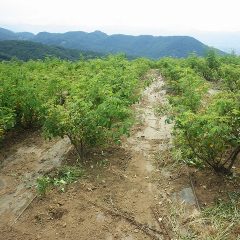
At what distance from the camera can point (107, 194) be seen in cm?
628

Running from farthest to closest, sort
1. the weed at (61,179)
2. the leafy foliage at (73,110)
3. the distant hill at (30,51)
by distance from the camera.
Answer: the distant hill at (30,51) → the leafy foliage at (73,110) → the weed at (61,179)

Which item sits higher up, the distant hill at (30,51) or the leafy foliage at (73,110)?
the leafy foliage at (73,110)

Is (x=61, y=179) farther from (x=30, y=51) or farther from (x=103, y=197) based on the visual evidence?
(x=30, y=51)

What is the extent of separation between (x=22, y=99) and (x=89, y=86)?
5.80 feet

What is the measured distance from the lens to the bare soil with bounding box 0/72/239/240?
5.35 metres

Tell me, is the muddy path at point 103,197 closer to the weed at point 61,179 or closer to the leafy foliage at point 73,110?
the weed at point 61,179

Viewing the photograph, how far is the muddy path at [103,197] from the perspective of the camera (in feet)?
17.5

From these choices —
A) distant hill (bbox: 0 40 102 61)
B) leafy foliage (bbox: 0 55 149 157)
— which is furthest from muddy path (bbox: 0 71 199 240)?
distant hill (bbox: 0 40 102 61)

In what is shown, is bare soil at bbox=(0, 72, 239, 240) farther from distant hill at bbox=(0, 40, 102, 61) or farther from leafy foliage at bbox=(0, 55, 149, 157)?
distant hill at bbox=(0, 40, 102, 61)

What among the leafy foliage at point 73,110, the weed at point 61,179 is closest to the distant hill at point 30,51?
the leafy foliage at point 73,110

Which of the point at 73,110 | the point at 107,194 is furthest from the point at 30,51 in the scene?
the point at 107,194

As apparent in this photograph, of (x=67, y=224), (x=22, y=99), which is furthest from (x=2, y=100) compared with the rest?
(x=67, y=224)

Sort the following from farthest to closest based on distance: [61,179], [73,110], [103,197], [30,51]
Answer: [30,51] → [73,110] → [61,179] → [103,197]

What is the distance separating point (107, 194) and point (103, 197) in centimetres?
12
